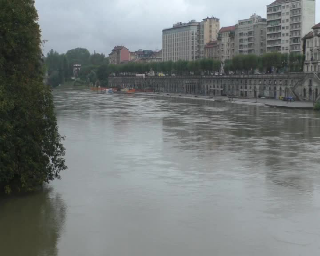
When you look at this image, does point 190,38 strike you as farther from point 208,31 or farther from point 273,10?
point 273,10

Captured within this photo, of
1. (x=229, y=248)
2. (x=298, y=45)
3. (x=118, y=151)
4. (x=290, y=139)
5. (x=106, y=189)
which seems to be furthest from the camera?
(x=298, y=45)

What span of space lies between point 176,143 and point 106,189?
Answer: 44.1 ft

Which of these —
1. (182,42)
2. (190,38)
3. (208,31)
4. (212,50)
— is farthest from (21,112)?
(182,42)

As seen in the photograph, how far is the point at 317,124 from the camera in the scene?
4822cm

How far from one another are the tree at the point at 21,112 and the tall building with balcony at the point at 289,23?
93953 millimetres

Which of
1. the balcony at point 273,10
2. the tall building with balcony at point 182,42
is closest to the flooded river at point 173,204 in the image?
the balcony at point 273,10

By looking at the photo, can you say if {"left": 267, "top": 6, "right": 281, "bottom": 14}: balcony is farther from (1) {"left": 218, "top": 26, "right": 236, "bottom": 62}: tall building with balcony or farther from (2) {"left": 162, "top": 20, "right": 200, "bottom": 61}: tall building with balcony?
(2) {"left": 162, "top": 20, "right": 200, "bottom": 61}: tall building with balcony

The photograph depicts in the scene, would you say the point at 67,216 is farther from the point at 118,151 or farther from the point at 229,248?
the point at 118,151

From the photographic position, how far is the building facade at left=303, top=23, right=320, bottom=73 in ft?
276

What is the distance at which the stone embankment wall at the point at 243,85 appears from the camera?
8431 cm

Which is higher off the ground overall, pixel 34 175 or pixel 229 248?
pixel 34 175

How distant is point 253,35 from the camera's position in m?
126

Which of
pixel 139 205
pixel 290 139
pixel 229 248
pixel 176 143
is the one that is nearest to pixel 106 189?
pixel 139 205

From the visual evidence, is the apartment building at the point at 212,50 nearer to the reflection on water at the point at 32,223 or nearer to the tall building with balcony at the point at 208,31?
the tall building with balcony at the point at 208,31
